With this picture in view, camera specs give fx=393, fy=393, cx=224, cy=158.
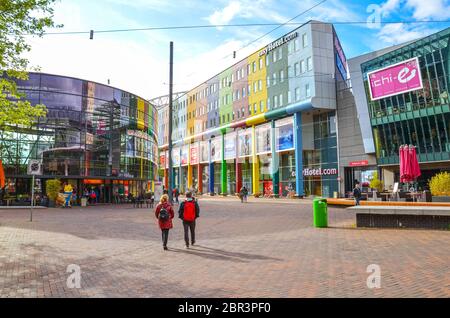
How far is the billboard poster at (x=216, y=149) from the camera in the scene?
6806 centimetres

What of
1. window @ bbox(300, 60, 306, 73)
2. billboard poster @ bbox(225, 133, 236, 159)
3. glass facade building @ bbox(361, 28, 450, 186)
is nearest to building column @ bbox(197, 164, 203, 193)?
billboard poster @ bbox(225, 133, 236, 159)

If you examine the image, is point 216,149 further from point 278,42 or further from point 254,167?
point 278,42

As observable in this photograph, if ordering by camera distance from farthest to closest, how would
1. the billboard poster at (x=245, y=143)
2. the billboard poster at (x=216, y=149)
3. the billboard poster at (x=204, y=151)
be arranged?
the billboard poster at (x=204, y=151)
the billboard poster at (x=216, y=149)
the billboard poster at (x=245, y=143)

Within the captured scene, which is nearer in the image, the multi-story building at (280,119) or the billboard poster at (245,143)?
the multi-story building at (280,119)

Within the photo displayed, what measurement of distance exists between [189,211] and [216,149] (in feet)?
191

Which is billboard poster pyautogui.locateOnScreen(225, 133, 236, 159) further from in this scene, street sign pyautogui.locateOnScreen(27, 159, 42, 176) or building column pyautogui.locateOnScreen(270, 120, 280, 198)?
street sign pyautogui.locateOnScreen(27, 159, 42, 176)

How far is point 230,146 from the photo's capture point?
64.9m

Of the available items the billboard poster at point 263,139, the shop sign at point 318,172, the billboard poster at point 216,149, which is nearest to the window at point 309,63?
the billboard poster at point 263,139

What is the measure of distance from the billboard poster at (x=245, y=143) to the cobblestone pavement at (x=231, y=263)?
45.7 metres

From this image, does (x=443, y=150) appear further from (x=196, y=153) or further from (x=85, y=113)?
(x=196, y=153)

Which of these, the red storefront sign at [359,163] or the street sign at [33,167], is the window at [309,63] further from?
the street sign at [33,167]

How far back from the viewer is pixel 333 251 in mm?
9688

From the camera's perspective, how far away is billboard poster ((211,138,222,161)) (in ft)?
223

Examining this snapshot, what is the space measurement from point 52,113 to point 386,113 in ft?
108
